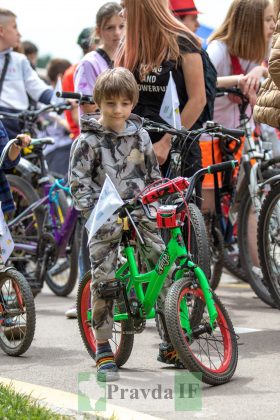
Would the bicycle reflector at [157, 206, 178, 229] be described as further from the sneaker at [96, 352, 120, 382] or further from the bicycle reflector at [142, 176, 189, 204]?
the sneaker at [96, 352, 120, 382]

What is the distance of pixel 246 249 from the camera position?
7848 millimetres

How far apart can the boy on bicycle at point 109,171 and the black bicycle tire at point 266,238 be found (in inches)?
48.1

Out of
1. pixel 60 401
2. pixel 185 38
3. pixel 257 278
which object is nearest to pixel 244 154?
pixel 257 278

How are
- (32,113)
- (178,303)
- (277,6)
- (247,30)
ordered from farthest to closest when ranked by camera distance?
(32,113) → (247,30) → (277,6) → (178,303)

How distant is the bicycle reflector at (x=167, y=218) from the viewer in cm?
530

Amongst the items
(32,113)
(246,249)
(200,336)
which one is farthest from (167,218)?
(32,113)

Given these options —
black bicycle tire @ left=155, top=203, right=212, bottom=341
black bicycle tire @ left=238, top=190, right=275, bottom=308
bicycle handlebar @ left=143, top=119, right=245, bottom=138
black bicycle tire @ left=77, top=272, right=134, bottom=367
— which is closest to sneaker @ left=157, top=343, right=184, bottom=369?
black bicycle tire @ left=77, top=272, right=134, bottom=367

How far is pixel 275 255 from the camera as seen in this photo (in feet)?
22.0

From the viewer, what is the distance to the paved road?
480cm

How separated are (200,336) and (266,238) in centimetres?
153

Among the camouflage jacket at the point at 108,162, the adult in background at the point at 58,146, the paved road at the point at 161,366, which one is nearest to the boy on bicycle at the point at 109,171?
the camouflage jacket at the point at 108,162

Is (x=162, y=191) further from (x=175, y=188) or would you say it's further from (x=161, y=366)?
(x=161, y=366)

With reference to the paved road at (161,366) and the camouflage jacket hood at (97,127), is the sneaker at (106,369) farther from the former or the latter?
the camouflage jacket hood at (97,127)

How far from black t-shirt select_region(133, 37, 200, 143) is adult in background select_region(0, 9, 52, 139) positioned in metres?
2.61
